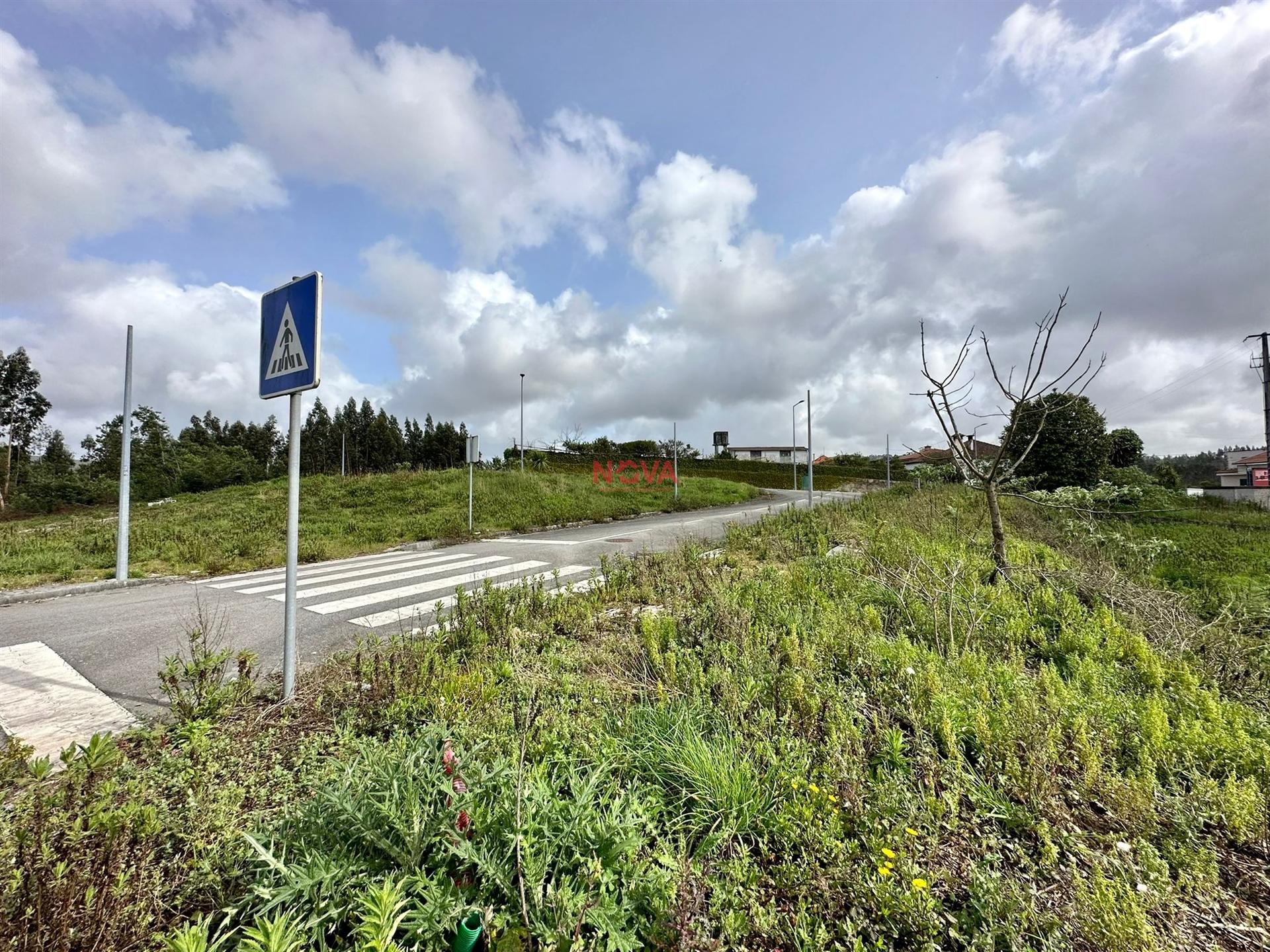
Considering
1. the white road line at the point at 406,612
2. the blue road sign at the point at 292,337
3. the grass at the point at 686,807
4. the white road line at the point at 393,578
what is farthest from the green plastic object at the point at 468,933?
the white road line at the point at 393,578

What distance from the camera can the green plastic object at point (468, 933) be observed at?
1.35m

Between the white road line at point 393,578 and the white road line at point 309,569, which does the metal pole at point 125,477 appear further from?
the white road line at point 393,578

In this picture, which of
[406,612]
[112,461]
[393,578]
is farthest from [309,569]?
[112,461]

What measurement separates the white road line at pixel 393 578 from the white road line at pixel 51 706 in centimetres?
188

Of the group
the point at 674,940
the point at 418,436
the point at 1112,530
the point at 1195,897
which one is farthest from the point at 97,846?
the point at 418,436

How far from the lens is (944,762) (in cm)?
238

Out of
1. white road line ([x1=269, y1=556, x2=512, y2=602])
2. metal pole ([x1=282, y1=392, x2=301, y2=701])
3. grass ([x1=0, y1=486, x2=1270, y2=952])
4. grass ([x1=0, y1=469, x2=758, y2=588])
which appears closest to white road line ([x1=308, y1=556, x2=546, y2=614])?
white road line ([x1=269, y1=556, x2=512, y2=602])

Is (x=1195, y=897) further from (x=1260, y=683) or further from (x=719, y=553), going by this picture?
(x=719, y=553)

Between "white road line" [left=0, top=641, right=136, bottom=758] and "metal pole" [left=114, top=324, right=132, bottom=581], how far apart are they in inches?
175

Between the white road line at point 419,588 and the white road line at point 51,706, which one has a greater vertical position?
the white road line at point 419,588

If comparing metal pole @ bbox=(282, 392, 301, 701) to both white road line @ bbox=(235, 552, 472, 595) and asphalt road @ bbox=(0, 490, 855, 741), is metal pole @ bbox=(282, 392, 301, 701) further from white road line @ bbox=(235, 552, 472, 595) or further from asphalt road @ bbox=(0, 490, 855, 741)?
white road line @ bbox=(235, 552, 472, 595)

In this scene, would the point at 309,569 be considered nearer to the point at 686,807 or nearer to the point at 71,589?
the point at 71,589

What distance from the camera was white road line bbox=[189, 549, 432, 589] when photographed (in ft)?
25.7

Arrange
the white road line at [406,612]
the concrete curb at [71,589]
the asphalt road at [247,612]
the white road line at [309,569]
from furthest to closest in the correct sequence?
the white road line at [309,569]
the concrete curb at [71,589]
the white road line at [406,612]
the asphalt road at [247,612]
